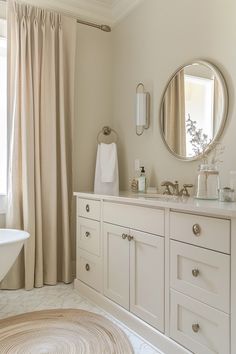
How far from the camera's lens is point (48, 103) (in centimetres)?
291

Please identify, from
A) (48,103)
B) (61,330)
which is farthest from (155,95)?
(61,330)

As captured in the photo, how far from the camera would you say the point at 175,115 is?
2.46 m

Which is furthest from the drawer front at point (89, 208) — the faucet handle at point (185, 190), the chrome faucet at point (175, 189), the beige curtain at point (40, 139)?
the faucet handle at point (185, 190)

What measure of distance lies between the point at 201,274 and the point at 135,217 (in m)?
0.61

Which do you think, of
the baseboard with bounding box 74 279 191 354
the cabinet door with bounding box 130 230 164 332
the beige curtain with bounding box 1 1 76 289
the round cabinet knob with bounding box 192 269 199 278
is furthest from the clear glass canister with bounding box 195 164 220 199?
the beige curtain with bounding box 1 1 76 289

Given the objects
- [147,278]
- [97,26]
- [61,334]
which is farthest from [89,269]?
[97,26]

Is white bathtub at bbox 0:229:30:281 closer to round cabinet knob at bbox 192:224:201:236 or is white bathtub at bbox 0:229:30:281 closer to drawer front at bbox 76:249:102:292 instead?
drawer front at bbox 76:249:102:292

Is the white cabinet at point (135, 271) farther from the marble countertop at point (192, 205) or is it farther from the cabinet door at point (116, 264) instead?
the marble countertop at point (192, 205)

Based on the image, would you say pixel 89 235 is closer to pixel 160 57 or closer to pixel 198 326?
pixel 198 326

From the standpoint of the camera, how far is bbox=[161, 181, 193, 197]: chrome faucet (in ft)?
7.41

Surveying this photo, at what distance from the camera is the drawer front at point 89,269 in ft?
8.06

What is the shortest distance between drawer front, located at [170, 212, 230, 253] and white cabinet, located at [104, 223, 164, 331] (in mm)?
167

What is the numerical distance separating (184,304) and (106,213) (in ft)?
2.98

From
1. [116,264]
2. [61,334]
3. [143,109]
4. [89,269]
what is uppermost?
[143,109]
